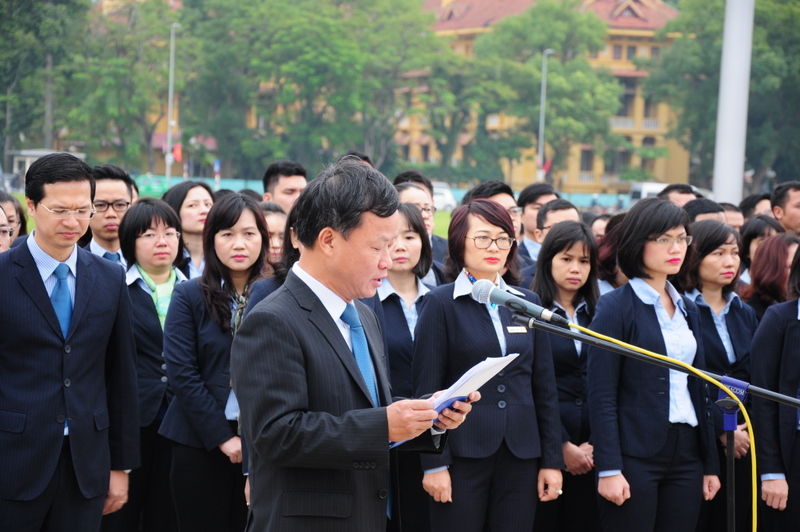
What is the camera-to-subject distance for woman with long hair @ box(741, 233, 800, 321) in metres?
4.90

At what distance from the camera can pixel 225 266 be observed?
4.30 meters

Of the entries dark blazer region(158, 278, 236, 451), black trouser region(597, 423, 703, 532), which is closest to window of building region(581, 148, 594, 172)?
black trouser region(597, 423, 703, 532)

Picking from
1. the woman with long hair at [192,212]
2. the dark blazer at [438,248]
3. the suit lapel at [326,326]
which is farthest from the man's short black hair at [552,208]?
the suit lapel at [326,326]

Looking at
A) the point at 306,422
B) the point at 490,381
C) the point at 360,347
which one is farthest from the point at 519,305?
the point at 490,381

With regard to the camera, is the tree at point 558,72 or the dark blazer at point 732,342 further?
the tree at point 558,72

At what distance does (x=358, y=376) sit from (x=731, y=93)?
1070 centimetres

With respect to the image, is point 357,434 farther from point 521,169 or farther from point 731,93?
point 521,169

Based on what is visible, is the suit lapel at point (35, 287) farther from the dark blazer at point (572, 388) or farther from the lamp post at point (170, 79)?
the lamp post at point (170, 79)

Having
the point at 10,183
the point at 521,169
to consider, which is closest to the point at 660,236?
the point at 10,183

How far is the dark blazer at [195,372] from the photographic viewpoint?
3957mm

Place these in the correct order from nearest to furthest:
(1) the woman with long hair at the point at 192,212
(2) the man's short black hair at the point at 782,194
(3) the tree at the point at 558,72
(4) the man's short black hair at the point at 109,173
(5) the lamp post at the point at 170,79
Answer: (4) the man's short black hair at the point at 109,173, (1) the woman with long hair at the point at 192,212, (2) the man's short black hair at the point at 782,194, (5) the lamp post at the point at 170,79, (3) the tree at the point at 558,72

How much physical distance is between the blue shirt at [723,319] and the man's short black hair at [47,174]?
3.09 metres

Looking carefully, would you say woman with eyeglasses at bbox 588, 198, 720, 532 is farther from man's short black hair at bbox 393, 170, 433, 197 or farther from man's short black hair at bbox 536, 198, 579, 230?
man's short black hair at bbox 393, 170, 433, 197

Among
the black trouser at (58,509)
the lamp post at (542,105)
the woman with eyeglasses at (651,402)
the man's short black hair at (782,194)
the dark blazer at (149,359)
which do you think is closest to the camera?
the black trouser at (58,509)
